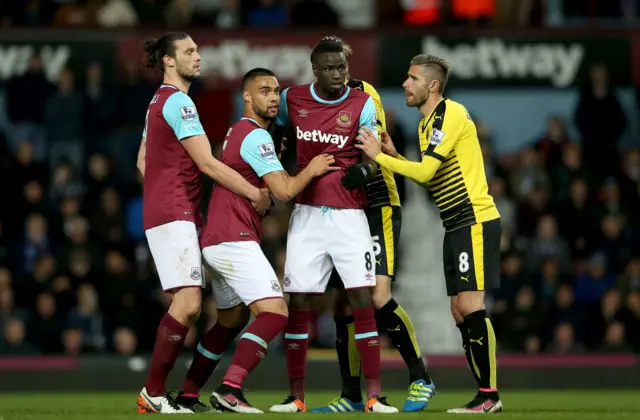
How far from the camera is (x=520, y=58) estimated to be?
18.0 metres

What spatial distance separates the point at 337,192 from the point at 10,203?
8244mm

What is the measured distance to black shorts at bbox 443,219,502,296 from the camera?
9.86 metres

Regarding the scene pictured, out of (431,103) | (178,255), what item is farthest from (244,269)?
(431,103)

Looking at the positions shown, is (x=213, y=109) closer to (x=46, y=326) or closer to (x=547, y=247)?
(x=46, y=326)

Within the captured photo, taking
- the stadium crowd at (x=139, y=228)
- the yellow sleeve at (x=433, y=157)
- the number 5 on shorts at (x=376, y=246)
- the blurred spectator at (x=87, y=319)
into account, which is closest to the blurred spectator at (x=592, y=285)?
the stadium crowd at (x=139, y=228)

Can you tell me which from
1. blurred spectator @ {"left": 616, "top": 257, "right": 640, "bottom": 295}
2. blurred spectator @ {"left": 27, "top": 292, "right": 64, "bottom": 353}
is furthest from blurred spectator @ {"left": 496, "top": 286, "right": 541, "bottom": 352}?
blurred spectator @ {"left": 27, "top": 292, "right": 64, "bottom": 353}

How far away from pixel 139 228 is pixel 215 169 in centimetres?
769

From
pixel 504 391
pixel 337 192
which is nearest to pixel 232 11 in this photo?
pixel 504 391

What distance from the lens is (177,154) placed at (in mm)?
9547

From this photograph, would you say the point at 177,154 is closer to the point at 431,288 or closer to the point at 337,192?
the point at 337,192

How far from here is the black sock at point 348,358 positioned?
33.2 ft

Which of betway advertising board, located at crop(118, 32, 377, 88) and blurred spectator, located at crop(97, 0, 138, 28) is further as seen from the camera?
blurred spectator, located at crop(97, 0, 138, 28)

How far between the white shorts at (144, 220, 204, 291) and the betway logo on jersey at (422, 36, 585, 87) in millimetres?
9065

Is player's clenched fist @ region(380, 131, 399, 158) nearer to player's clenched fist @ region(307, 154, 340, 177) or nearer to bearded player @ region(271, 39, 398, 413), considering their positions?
bearded player @ region(271, 39, 398, 413)
